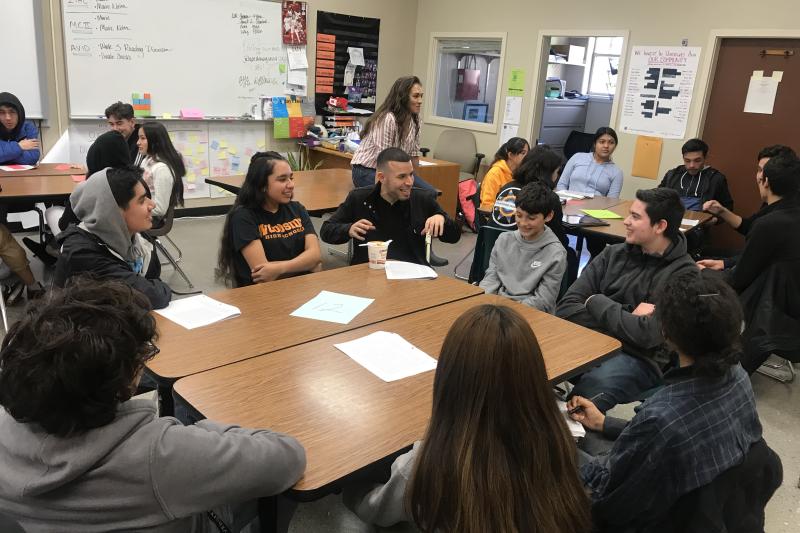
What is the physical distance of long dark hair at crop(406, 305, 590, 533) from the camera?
110 centimetres

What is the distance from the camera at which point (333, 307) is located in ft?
7.38

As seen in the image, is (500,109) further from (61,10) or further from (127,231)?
(127,231)

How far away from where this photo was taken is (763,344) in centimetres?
284

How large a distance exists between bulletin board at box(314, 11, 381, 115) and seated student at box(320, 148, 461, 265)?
4012mm

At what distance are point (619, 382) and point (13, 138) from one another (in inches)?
180

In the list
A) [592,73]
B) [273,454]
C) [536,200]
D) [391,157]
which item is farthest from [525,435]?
[592,73]

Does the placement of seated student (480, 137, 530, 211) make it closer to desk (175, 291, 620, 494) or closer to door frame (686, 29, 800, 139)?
door frame (686, 29, 800, 139)

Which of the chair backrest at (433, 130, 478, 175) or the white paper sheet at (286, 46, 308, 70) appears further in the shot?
the chair backrest at (433, 130, 478, 175)

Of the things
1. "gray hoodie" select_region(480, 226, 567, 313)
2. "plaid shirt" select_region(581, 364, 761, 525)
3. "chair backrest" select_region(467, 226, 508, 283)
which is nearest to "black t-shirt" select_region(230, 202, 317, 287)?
"gray hoodie" select_region(480, 226, 567, 313)

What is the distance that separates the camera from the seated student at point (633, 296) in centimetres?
231

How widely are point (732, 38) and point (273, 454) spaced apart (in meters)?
5.36

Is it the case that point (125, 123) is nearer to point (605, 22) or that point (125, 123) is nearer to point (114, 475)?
point (114, 475)

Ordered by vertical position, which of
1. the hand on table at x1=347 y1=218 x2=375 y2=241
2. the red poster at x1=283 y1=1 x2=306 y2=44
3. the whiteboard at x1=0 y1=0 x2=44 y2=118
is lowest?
the hand on table at x1=347 y1=218 x2=375 y2=241

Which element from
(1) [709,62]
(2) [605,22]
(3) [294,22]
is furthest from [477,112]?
(1) [709,62]
